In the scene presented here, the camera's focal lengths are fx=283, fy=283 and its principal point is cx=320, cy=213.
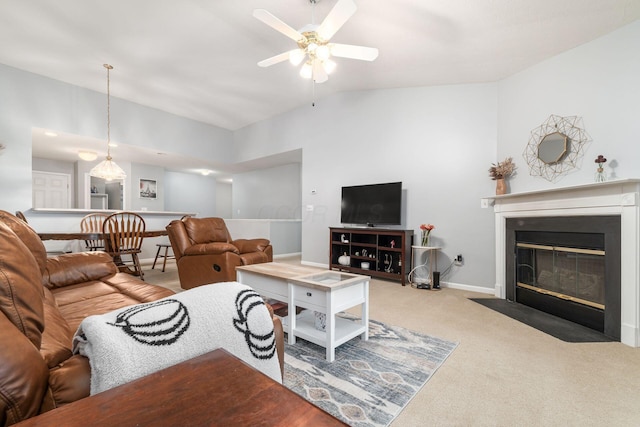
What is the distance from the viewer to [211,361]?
62cm

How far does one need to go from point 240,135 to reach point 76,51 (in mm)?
3377

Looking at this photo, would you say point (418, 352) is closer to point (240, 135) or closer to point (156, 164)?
point (240, 135)

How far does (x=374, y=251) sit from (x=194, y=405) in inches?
161

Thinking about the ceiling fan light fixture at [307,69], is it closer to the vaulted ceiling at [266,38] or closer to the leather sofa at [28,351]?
the vaulted ceiling at [266,38]

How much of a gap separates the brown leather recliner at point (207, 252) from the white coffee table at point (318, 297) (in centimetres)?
83

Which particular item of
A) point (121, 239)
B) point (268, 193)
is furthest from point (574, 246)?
point (268, 193)

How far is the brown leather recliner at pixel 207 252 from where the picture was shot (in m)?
3.10

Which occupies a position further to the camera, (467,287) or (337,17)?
(467,287)

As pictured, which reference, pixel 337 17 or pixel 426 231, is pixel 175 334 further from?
pixel 426 231

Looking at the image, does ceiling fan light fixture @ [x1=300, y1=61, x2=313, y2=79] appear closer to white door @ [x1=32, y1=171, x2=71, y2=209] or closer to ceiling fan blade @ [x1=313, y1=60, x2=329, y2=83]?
ceiling fan blade @ [x1=313, y1=60, x2=329, y2=83]

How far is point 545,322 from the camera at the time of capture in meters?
2.49

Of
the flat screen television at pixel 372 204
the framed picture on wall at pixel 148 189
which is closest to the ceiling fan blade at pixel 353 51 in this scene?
the flat screen television at pixel 372 204

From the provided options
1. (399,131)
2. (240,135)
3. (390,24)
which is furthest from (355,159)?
(240,135)

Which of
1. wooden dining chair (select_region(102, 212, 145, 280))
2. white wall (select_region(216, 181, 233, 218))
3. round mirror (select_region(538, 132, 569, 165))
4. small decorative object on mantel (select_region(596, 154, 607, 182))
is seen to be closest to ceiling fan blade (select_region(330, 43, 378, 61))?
round mirror (select_region(538, 132, 569, 165))
